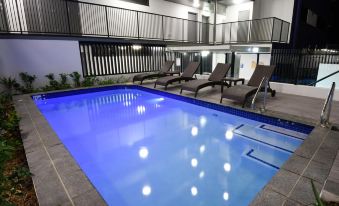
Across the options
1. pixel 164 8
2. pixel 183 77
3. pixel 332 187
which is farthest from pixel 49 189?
pixel 164 8

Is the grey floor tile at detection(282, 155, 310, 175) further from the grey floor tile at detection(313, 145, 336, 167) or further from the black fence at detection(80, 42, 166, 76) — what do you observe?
the black fence at detection(80, 42, 166, 76)

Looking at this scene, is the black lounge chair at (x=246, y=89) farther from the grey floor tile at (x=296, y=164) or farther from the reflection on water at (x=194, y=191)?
the reflection on water at (x=194, y=191)

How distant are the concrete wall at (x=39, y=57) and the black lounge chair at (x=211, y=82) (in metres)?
5.87

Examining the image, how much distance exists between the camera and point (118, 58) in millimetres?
11555

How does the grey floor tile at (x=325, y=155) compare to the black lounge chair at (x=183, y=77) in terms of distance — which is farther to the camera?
the black lounge chair at (x=183, y=77)

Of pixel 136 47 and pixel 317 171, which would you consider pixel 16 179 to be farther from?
pixel 136 47

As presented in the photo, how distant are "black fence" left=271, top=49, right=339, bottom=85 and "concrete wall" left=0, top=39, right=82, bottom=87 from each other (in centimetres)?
920

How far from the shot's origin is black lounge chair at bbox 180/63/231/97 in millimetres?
7227

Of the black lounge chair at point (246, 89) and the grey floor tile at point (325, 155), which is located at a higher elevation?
the black lounge chair at point (246, 89)

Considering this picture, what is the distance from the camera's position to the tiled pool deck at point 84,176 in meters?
2.25

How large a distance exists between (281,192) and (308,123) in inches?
110

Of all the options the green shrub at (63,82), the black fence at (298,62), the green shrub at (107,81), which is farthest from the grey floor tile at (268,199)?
the green shrub at (107,81)

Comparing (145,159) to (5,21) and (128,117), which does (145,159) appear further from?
(5,21)

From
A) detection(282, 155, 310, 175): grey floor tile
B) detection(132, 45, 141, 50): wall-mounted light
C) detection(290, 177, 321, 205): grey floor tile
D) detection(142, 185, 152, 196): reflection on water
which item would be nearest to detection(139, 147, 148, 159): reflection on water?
detection(142, 185, 152, 196): reflection on water
